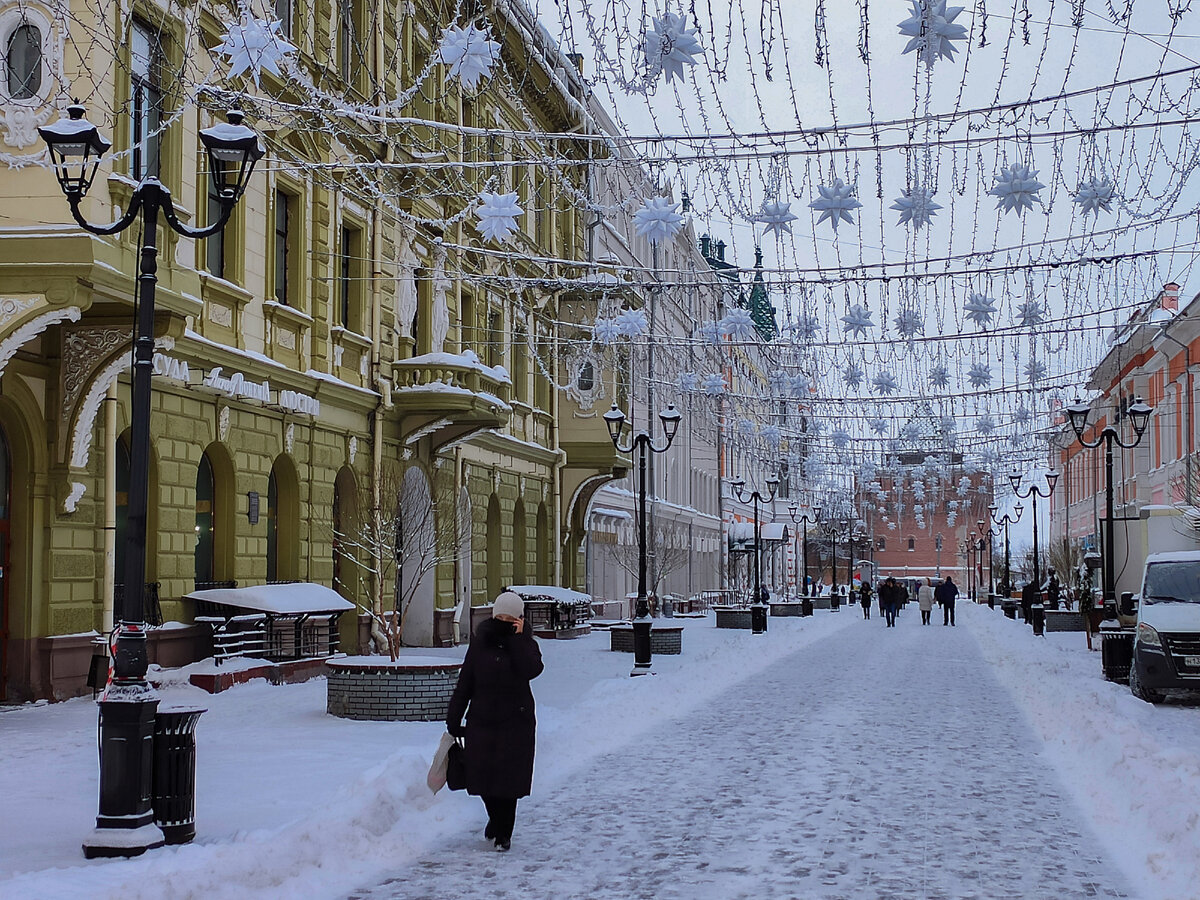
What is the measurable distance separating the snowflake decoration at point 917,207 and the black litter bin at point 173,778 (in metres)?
7.94

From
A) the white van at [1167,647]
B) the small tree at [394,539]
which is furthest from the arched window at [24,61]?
the white van at [1167,647]

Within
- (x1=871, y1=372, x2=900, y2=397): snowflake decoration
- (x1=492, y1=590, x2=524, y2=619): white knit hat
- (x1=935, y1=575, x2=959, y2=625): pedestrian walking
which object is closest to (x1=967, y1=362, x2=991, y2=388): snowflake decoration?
(x1=871, y1=372, x2=900, y2=397): snowflake decoration

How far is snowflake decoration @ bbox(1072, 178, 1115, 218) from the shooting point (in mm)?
12859

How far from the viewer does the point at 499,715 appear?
8641 millimetres

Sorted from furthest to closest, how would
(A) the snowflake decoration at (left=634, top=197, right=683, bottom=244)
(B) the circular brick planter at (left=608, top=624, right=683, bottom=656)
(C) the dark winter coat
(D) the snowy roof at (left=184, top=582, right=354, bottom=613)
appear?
(B) the circular brick planter at (left=608, top=624, right=683, bottom=656) → (D) the snowy roof at (left=184, top=582, right=354, bottom=613) → (A) the snowflake decoration at (left=634, top=197, right=683, bottom=244) → (C) the dark winter coat

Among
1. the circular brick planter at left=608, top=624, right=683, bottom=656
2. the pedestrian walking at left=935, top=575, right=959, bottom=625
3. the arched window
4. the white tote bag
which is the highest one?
the arched window

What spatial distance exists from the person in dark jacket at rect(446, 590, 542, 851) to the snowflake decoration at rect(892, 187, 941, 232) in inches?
239

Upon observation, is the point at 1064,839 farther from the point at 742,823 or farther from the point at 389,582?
the point at 389,582

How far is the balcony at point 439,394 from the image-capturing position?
1028 inches

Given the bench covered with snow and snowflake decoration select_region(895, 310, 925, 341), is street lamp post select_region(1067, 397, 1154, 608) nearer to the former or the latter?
snowflake decoration select_region(895, 310, 925, 341)

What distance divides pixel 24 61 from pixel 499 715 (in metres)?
11.3

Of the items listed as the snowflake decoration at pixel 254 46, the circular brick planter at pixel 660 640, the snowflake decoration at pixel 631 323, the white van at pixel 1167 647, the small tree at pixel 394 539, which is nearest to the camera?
the snowflake decoration at pixel 254 46

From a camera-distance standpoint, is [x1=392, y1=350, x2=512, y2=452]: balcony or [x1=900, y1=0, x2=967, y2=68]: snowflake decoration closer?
[x1=900, y1=0, x2=967, y2=68]: snowflake decoration

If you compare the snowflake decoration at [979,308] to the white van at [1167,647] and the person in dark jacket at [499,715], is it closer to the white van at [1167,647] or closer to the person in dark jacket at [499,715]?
the white van at [1167,647]
